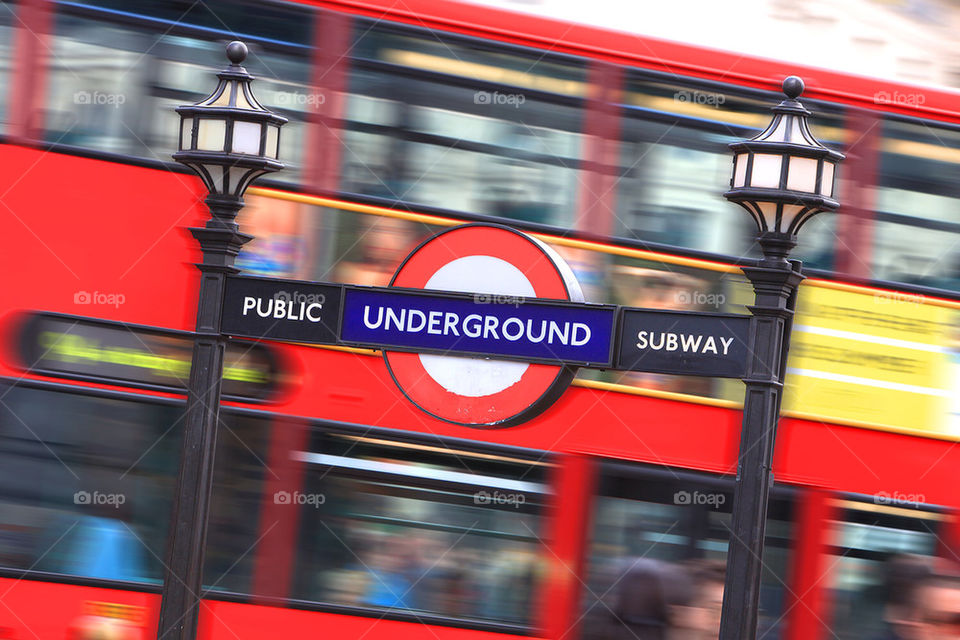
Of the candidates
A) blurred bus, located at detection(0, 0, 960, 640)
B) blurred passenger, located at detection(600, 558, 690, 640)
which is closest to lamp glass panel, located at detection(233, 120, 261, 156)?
blurred bus, located at detection(0, 0, 960, 640)

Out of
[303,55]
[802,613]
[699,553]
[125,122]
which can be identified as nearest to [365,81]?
[303,55]

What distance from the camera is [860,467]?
634 centimetres

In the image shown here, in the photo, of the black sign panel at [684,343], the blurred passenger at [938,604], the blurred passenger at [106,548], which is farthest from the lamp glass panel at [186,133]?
the blurred passenger at [938,604]

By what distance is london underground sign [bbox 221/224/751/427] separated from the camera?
4594 mm

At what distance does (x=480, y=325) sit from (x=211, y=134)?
1295 mm

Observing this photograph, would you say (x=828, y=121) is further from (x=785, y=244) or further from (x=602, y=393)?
(x=785, y=244)

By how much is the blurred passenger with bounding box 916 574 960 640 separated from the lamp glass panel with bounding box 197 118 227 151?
13.0 ft

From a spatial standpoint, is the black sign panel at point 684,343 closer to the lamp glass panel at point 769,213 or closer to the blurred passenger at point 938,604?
the lamp glass panel at point 769,213

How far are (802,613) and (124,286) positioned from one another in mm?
3631

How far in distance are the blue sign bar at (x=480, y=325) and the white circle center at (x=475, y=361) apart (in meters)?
0.07

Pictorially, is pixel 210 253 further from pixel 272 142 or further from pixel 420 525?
pixel 420 525

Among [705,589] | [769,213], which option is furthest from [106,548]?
[769,213]

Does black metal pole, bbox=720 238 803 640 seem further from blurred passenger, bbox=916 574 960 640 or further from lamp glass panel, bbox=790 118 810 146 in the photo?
blurred passenger, bbox=916 574 960 640

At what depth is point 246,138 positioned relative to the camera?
200 inches
